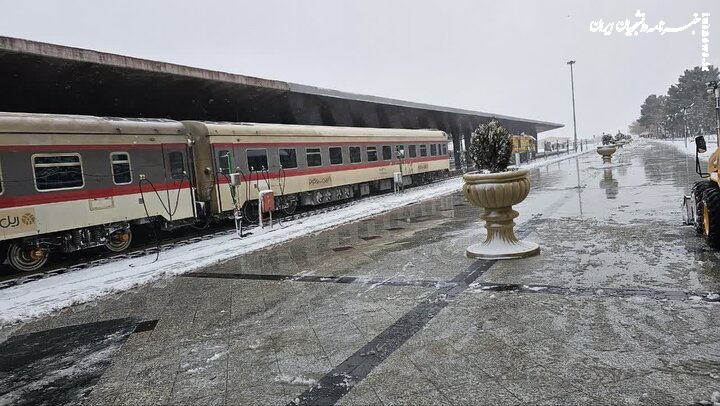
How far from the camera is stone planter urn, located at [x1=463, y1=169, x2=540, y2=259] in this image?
25.0 feet

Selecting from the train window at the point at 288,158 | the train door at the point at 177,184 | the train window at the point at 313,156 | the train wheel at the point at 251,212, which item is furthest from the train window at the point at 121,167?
the train window at the point at 313,156

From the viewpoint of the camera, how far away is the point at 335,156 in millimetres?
21688

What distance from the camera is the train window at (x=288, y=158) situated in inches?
722

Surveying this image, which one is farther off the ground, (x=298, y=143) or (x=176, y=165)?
(x=298, y=143)

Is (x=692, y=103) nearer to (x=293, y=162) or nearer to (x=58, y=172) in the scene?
(x=293, y=162)

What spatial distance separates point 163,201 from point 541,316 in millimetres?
11435

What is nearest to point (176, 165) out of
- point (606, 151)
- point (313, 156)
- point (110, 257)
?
point (110, 257)

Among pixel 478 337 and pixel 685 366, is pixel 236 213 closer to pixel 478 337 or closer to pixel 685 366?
pixel 478 337

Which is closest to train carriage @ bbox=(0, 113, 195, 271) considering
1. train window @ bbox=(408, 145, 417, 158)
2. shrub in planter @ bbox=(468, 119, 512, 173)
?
shrub in planter @ bbox=(468, 119, 512, 173)

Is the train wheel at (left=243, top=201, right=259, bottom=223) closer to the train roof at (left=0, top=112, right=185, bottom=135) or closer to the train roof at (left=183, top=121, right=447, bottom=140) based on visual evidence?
the train roof at (left=183, top=121, right=447, bottom=140)

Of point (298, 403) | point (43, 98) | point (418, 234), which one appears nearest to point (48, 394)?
point (298, 403)

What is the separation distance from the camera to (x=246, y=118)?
27.5 meters

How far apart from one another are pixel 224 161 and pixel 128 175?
132 inches

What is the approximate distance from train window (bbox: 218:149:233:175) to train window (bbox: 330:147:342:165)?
6414mm
